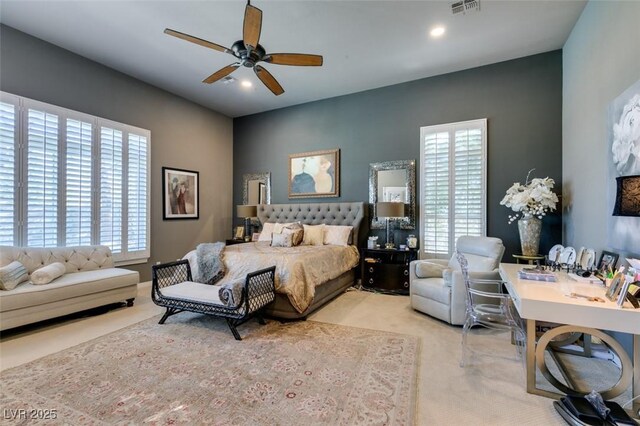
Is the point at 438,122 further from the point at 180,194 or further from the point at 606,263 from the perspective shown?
the point at 180,194

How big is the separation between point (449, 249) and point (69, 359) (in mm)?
4841

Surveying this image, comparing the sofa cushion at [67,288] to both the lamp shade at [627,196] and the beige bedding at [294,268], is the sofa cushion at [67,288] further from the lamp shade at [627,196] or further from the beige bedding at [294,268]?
the lamp shade at [627,196]

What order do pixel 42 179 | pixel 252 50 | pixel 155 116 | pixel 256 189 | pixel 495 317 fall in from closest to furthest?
1. pixel 495 317
2. pixel 252 50
3. pixel 42 179
4. pixel 155 116
5. pixel 256 189

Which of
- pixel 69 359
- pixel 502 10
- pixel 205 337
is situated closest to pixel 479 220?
pixel 502 10

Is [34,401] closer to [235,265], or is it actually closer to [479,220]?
[235,265]

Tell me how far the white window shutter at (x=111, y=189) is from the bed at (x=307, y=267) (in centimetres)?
199

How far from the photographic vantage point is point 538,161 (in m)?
4.06

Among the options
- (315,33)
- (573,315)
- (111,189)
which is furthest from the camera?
(111,189)

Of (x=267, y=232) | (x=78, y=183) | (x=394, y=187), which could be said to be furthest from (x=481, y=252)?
(x=78, y=183)

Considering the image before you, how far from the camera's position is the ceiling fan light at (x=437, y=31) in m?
3.46

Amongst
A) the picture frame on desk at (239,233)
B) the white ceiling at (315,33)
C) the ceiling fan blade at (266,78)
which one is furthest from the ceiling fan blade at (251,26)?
the picture frame on desk at (239,233)

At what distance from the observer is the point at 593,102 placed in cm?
296

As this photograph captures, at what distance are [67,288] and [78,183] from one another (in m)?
1.69

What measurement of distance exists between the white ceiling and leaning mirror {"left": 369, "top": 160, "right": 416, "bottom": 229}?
1513mm
